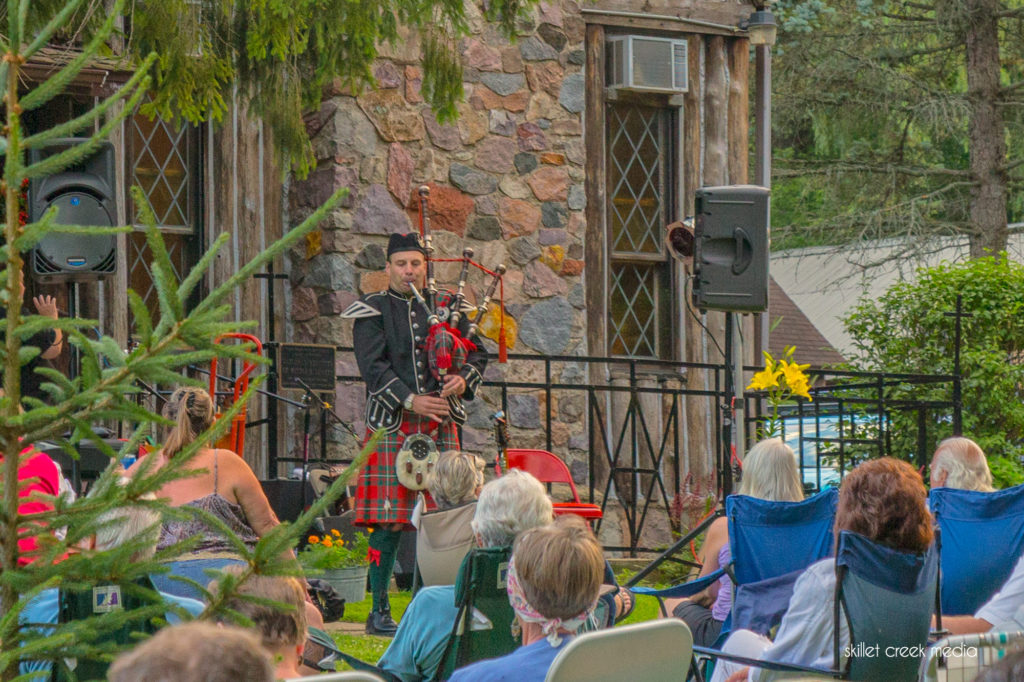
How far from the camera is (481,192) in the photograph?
8.49 m

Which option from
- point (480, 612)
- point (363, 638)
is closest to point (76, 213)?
point (363, 638)

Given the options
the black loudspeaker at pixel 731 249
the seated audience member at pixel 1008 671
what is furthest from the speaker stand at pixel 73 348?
the seated audience member at pixel 1008 671

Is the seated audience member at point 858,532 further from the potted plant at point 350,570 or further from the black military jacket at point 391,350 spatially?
the potted plant at point 350,570

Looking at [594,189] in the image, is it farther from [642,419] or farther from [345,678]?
[345,678]

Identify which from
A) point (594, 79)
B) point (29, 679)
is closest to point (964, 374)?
point (594, 79)

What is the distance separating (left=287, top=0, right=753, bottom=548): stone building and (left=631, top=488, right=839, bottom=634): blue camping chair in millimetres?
3671

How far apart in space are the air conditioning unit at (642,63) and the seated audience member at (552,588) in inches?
252

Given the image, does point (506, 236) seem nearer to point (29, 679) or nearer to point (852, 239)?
point (29, 679)

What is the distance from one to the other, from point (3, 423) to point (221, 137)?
642 cm

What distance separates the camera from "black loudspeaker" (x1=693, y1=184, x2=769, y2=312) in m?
6.63

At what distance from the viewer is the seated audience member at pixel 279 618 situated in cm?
249

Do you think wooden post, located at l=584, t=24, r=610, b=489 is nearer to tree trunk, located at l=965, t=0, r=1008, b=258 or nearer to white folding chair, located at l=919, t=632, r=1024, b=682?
white folding chair, located at l=919, t=632, r=1024, b=682

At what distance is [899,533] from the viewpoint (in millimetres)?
3654

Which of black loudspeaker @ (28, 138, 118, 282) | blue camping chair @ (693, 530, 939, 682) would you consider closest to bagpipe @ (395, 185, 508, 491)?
black loudspeaker @ (28, 138, 118, 282)
